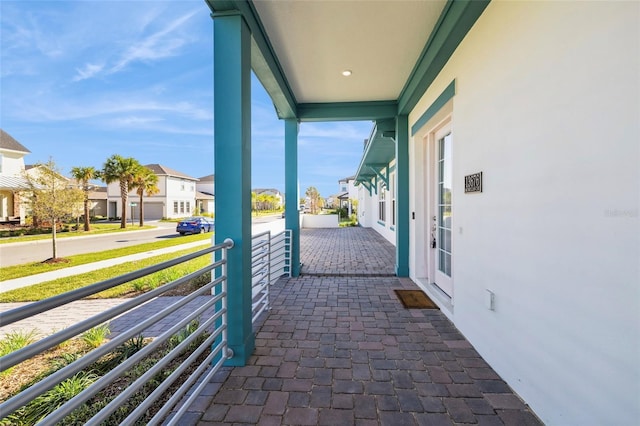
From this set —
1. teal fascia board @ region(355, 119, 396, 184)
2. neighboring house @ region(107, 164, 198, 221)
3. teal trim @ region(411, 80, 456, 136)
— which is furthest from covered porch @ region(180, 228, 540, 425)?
neighboring house @ region(107, 164, 198, 221)

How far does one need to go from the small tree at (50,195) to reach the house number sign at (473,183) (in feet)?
36.0

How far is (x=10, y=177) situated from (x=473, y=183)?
2541 cm

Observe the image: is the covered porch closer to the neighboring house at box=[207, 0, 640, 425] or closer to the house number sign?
the neighboring house at box=[207, 0, 640, 425]

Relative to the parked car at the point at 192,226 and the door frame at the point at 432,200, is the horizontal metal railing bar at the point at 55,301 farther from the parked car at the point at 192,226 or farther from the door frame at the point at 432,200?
the parked car at the point at 192,226

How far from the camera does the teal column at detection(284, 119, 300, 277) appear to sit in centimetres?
500

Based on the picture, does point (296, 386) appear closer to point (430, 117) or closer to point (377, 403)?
point (377, 403)

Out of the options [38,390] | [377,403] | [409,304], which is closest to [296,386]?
[377,403]

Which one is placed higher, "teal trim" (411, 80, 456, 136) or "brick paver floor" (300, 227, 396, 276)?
"teal trim" (411, 80, 456, 136)

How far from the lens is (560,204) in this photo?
5.03 feet

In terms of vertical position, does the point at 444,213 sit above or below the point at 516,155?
below

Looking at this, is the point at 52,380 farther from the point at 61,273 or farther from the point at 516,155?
the point at 61,273

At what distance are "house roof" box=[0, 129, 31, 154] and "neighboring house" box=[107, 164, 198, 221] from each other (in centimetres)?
843

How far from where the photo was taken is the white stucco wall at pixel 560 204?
120cm

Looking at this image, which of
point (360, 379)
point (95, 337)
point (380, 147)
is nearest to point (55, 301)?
point (360, 379)
